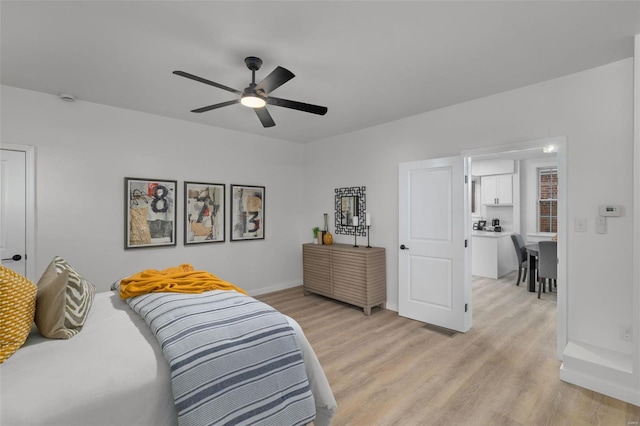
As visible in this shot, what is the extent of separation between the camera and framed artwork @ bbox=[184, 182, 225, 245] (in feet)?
14.0

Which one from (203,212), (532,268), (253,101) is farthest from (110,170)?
(532,268)

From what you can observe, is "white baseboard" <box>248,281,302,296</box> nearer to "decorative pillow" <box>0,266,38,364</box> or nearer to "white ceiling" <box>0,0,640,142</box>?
"white ceiling" <box>0,0,640,142</box>

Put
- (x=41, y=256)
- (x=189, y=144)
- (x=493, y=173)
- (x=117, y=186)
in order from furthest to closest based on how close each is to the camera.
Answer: (x=493, y=173)
(x=189, y=144)
(x=117, y=186)
(x=41, y=256)

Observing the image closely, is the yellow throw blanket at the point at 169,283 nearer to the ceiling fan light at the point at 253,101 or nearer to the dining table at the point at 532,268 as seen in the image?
the ceiling fan light at the point at 253,101

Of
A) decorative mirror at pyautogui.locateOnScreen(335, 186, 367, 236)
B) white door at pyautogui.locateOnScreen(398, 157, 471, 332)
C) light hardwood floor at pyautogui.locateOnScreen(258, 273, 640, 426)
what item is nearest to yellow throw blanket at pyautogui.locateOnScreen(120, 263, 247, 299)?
light hardwood floor at pyautogui.locateOnScreen(258, 273, 640, 426)

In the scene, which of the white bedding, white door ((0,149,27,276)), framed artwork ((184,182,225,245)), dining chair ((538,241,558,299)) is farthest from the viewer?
dining chair ((538,241,558,299))

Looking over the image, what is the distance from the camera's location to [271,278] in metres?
5.21

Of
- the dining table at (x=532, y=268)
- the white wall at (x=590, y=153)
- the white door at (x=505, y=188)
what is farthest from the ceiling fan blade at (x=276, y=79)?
the white door at (x=505, y=188)

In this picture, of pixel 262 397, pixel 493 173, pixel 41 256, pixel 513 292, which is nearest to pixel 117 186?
pixel 41 256

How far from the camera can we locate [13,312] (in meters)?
1.37

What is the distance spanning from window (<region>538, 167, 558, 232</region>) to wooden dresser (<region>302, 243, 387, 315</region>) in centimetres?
442

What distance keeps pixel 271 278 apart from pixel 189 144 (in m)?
2.48

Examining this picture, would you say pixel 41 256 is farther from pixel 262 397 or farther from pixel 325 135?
pixel 325 135

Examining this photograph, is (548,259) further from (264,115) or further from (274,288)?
(264,115)
